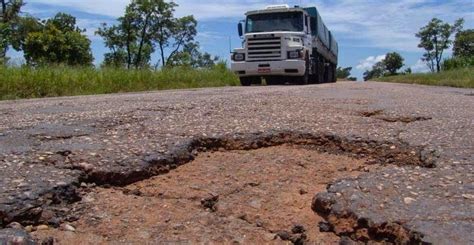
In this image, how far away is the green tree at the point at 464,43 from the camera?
51.6 m

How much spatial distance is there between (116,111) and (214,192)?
251 cm

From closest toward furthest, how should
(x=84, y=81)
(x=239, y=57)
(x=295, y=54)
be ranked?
(x=84, y=81) < (x=295, y=54) < (x=239, y=57)

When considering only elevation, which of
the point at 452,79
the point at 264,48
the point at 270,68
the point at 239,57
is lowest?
the point at 452,79

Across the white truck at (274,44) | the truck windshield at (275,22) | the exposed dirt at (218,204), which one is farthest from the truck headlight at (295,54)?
the exposed dirt at (218,204)

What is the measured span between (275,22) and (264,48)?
0.84 metres

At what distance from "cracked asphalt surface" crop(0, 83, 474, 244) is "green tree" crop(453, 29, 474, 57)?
5262cm

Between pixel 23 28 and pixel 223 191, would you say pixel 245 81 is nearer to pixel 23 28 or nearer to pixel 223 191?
pixel 223 191

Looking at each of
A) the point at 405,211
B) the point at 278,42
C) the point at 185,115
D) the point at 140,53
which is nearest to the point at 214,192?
the point at 405,211

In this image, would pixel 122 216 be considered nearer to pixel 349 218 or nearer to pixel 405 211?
pixel 349 218

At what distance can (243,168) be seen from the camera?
2490mm

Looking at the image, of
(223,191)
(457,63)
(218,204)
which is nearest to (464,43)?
(457,63)

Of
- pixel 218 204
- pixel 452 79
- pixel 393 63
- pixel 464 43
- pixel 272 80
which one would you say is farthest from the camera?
pixel 393 63

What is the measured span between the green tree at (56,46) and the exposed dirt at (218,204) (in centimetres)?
2664

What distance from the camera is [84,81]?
10.9 metres
